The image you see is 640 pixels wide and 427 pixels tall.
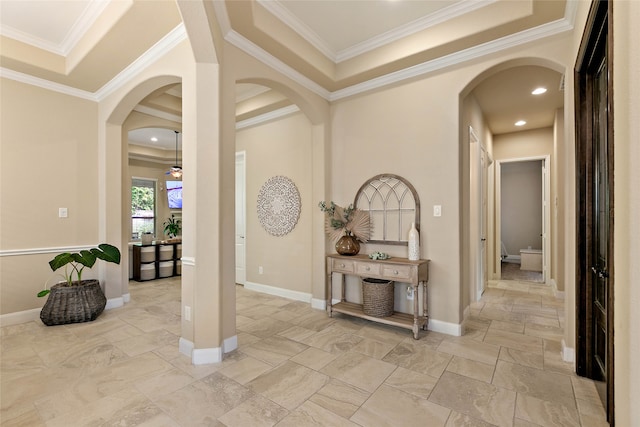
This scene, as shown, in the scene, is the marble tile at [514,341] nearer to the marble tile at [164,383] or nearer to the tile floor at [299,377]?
the tile floor at [299,377]

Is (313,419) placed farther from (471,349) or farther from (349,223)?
(349,223)

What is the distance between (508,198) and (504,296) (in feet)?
15.7

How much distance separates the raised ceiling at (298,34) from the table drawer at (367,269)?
2180mm

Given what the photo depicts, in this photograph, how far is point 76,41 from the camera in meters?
3.24

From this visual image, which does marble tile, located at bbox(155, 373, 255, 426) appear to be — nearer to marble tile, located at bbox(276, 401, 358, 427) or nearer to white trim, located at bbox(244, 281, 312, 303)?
marble tile, located at bbox(276, 401, 358, 427)

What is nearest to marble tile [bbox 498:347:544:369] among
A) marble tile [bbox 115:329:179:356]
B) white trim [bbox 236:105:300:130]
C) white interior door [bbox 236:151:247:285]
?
marble tile [bbox 115:329:179:356]

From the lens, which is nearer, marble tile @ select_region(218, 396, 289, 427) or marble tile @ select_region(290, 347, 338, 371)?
marble tile @ select_region(218, 396, 289, 427)

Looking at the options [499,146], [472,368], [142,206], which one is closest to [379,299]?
[472,368]

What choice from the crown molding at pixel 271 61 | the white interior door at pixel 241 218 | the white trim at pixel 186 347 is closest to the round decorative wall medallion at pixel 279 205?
the white interior door at pixel 241 218

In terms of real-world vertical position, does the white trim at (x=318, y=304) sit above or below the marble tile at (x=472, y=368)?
above

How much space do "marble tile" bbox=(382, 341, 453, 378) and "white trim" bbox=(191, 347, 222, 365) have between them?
1457mm

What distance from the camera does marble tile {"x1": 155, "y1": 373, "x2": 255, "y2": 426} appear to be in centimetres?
184

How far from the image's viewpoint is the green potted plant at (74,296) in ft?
11.0

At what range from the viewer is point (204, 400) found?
6.57 feet
